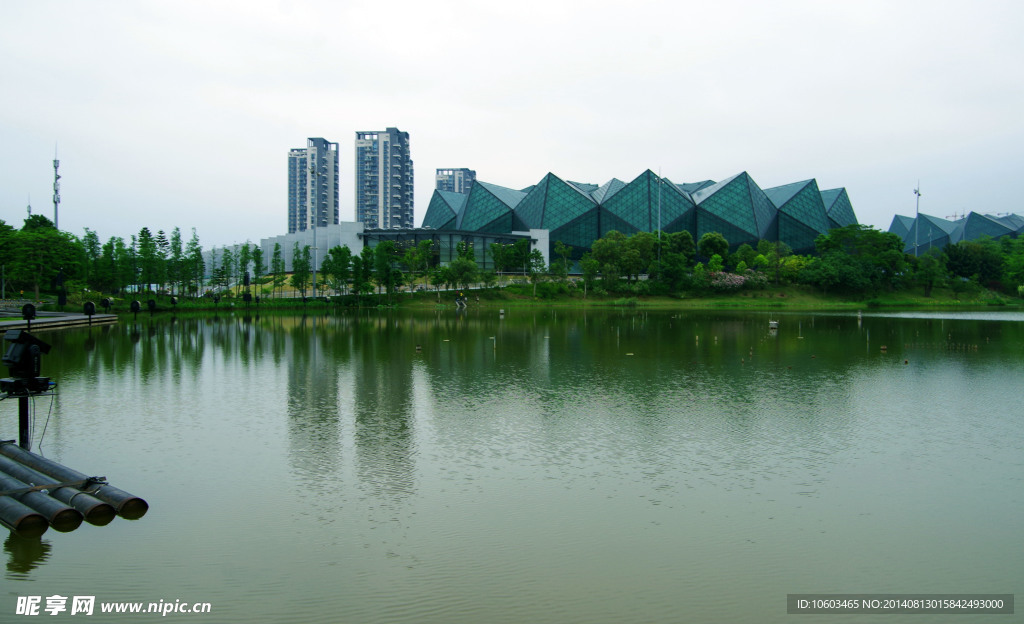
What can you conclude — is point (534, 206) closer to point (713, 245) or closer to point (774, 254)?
Result: point (713, 245)

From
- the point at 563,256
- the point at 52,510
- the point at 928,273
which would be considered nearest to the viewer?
the point at 52,510

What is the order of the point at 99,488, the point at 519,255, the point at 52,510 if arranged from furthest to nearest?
the point at 519,255, the point at 99,488, the point at 52,510

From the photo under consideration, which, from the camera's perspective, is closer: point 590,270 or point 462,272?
point 462,272

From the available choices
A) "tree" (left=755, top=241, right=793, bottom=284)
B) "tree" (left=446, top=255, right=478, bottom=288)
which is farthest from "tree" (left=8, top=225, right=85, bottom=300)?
"tree" (left=755, top=241, right=793, bottom=284)

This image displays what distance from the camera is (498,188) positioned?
108 m

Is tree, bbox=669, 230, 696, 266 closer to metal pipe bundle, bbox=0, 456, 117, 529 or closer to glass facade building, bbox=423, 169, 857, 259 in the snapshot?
glass facade building, bbox=423, 169, 857, 259

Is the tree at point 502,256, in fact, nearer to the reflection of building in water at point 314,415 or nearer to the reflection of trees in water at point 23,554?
the reflection of building in water at point 314,415

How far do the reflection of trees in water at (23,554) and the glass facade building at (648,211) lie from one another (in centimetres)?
9459

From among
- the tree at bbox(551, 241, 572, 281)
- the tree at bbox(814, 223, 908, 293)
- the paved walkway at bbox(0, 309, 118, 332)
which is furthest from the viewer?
the tree at bbox(551, 241, 572, 281)

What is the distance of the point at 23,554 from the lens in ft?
25.2

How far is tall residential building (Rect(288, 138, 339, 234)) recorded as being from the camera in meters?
140

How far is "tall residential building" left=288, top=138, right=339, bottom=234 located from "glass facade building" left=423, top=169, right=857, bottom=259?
4137 cm

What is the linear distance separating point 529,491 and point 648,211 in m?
95.3

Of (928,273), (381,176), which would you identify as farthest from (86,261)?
(928,273)
